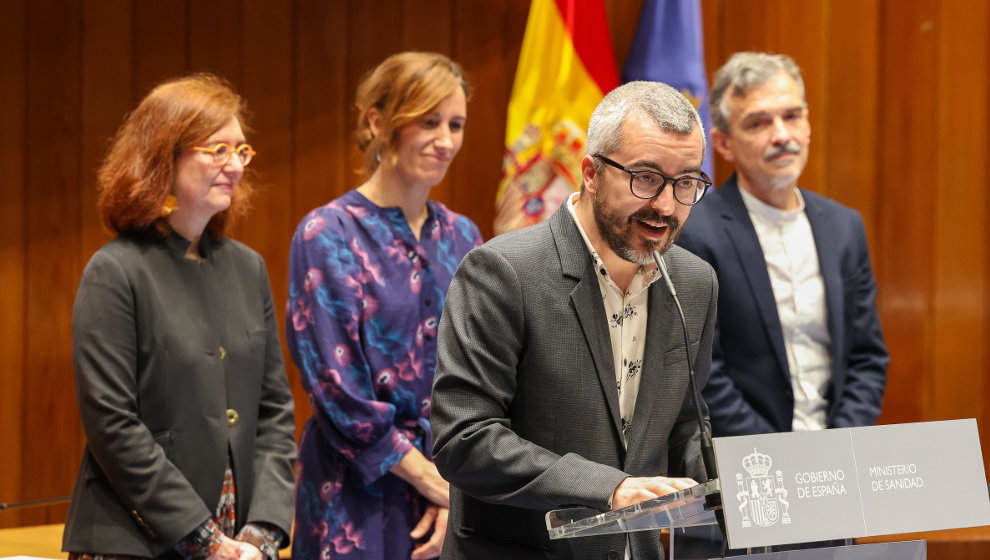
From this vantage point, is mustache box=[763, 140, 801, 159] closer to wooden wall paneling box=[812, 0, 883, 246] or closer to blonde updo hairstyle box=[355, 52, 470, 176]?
blonde updo hairstyle box=[355, 52, 470, 176]

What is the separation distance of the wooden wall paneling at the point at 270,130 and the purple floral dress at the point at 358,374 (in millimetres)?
1345

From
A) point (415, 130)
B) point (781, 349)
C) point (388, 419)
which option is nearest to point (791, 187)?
point (781, 349)

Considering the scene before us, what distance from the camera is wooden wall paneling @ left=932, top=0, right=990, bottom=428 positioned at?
12.8ft

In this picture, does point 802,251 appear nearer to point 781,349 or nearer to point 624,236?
point 781,349

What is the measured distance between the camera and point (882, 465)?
1606 millimetres

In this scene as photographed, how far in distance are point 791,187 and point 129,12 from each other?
2278 millimetres

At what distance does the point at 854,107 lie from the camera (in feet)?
13.0

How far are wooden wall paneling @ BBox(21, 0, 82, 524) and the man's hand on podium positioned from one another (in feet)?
8.92

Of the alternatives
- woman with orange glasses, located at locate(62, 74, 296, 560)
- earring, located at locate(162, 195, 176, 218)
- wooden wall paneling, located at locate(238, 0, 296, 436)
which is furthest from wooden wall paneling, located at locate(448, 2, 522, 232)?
earring, located at locate(162, 195, 176, 218)

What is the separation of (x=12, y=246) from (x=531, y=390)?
8.42 ft

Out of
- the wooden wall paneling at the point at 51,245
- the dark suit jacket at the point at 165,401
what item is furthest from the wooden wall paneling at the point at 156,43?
the dark suit jacket at the point at 165,401

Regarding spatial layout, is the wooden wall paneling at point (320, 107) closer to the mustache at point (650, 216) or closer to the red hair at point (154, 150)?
the red hair at point (154, 150)

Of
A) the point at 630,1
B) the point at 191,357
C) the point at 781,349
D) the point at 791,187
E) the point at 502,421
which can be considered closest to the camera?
the point at 502,421

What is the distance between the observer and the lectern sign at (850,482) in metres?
1.49
